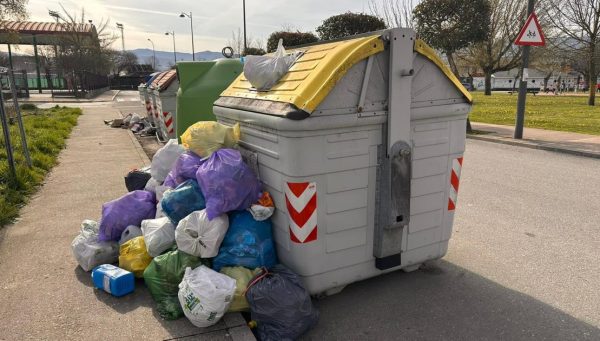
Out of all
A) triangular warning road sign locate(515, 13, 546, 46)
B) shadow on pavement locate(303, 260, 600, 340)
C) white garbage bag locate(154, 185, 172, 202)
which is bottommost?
shadow on pavement locate(303, 260, 600, 340)

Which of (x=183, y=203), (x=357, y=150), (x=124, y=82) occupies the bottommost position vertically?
(x=183, y=203)

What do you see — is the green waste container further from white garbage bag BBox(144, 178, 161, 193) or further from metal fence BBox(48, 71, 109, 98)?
metal fence BBox(48, 71, 109, 98)

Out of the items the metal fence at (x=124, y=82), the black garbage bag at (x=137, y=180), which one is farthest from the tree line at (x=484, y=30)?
the metal fence at (x=124, y=82)

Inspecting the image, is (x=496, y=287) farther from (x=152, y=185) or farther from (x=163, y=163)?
(x=152, y=185)

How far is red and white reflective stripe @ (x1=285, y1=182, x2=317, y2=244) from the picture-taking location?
2.72 metres

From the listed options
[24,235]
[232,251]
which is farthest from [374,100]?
[24,235]

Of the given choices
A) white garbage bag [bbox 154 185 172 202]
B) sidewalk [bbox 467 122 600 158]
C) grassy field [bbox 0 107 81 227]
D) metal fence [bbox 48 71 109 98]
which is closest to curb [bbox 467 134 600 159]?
sidewalk [bbox 467 122 600 158]

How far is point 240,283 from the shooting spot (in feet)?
9.36

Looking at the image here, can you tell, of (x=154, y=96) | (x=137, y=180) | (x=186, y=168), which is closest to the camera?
(x=186, y=168)

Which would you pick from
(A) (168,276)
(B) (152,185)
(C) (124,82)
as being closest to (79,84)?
(C) (124,82)

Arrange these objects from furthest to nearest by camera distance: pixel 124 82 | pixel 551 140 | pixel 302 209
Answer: pixel 124 82, pixel 551 140, pixel 302 209

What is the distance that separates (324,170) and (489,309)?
155 cm

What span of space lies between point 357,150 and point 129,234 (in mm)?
2118

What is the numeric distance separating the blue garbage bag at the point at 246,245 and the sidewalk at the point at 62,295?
0.36 m
